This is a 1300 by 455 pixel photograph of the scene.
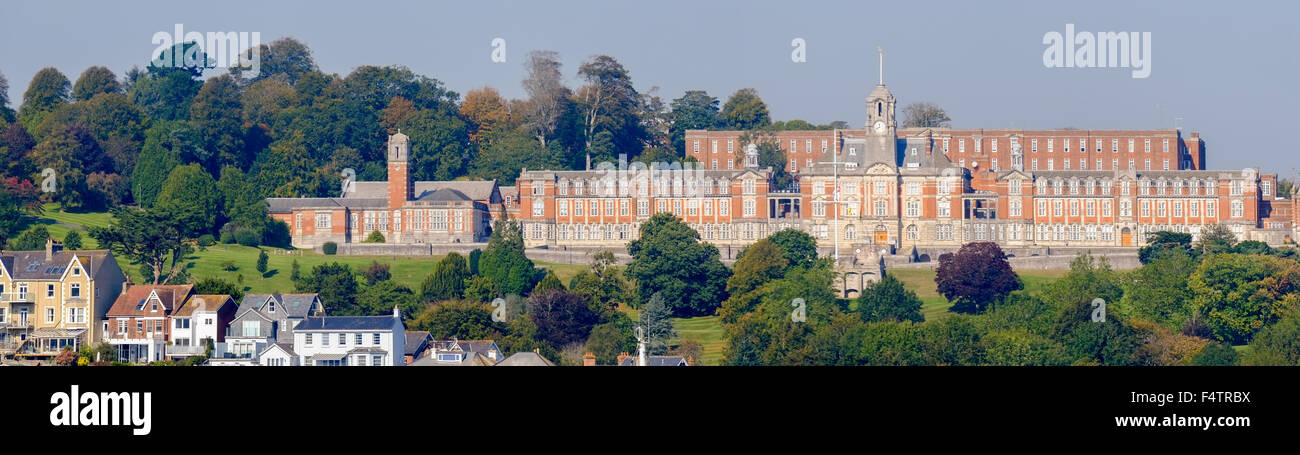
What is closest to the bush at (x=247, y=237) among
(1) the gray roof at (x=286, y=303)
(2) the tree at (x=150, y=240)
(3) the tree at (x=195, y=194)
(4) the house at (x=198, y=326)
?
(3) the tree at (x=195, y=194)

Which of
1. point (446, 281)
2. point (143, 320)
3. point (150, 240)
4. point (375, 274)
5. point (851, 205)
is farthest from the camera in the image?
point (851, 205)

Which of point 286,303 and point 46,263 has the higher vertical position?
point 46,263

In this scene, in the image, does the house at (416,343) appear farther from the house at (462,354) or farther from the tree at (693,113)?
the tree at (693,113)

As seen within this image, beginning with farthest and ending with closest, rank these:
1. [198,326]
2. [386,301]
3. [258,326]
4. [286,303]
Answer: [386,301] → [286,303] → [198,326] → [258,326]

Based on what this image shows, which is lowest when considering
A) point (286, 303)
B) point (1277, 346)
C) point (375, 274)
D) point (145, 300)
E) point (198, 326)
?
point (1277, 346)

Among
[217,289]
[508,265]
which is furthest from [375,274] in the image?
[217,289]

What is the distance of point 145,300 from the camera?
242 ft

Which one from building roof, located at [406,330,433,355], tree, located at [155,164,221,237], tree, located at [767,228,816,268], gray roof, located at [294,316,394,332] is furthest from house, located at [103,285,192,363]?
tree, located at [767,228,816,268]

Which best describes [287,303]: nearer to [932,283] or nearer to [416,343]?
[416,343]

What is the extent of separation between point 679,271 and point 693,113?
147 feet

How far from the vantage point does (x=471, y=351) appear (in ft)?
220

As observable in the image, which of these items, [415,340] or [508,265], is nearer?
[415,340]

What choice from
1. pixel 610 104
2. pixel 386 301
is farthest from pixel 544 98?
pixel 386 301
